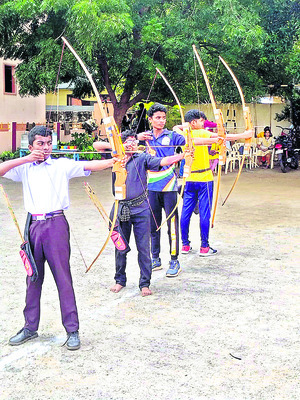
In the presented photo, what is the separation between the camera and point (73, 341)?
3.90m

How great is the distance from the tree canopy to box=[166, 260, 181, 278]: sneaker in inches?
289

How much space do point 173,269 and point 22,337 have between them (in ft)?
6.65

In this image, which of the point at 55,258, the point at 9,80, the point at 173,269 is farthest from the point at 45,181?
the point at 9,80

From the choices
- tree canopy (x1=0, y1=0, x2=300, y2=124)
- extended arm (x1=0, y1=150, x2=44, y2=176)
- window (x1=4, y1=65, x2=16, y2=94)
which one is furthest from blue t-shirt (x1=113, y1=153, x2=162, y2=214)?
window (x1=4, y1=65, x2=16, y2=94)

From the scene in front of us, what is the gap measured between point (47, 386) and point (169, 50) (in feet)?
37.8

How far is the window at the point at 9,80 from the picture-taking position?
62.1 ft

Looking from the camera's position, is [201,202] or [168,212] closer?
[168,212]

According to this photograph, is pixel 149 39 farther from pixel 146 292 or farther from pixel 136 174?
pixel 146 292

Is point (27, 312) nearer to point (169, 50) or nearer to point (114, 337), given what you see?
point (114, 337)

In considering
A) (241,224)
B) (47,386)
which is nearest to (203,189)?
(241,224)

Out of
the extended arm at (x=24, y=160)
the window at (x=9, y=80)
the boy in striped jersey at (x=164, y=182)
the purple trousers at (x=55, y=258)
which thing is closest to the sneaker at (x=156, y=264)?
the boy in striped jersey at (x=164, y=182)

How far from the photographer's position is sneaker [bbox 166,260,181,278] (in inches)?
223

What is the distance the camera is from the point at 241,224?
8.44 m

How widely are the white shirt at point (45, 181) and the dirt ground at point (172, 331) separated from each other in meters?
0.96
